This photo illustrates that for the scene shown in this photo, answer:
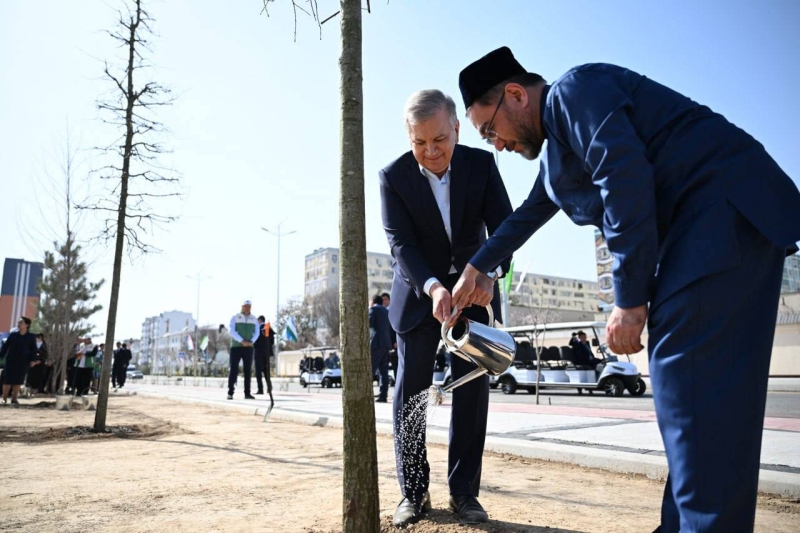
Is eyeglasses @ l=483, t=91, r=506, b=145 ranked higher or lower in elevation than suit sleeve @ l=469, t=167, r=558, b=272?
higher

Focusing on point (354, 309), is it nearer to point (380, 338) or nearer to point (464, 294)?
point (464, 294)

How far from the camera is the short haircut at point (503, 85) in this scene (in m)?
2.04

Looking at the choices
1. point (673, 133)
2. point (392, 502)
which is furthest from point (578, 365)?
point (673, 133)

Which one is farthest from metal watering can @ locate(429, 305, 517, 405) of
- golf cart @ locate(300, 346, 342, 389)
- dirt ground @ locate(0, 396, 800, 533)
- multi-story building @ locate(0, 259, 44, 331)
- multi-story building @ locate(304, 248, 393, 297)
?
multi-story building @ locate(304, 248, 393, 297)

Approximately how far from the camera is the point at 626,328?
1583 millimetres

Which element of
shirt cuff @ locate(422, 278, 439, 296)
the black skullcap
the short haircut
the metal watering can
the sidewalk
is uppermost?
the black skullcap

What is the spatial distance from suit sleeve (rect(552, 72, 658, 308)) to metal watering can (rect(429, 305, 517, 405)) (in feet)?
3.49

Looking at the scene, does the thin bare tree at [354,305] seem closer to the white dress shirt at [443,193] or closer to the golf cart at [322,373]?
the white dress shirt at [443,193]

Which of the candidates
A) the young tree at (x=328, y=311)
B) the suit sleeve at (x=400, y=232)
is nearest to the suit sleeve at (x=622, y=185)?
the suit sleeve at (x=400, y=232)

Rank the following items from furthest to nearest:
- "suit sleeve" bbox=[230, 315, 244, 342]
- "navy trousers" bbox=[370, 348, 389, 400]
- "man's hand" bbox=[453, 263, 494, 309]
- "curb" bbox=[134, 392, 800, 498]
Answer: "suit sleeve" bbox=[230, 315, 244, 342] → "navy trousers" bbox=[370, 348, 389, 400] → "curb" bbox=[134, 392, 800, 498] → "man's hand" bbox=[453, 263, 494, 309]

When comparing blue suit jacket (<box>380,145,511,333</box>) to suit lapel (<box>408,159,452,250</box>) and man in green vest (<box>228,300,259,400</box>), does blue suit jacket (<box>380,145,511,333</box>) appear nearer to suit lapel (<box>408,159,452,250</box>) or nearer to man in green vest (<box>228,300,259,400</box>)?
suit lapel (<box>408,159,452,250</box>)

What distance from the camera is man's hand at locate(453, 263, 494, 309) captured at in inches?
96.3

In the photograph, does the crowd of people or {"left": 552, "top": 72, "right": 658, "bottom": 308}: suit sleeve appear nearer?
{"left": 552, "top": 72, "right": 658, "bottom": 308}: suit sleeve

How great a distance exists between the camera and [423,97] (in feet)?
9.00
